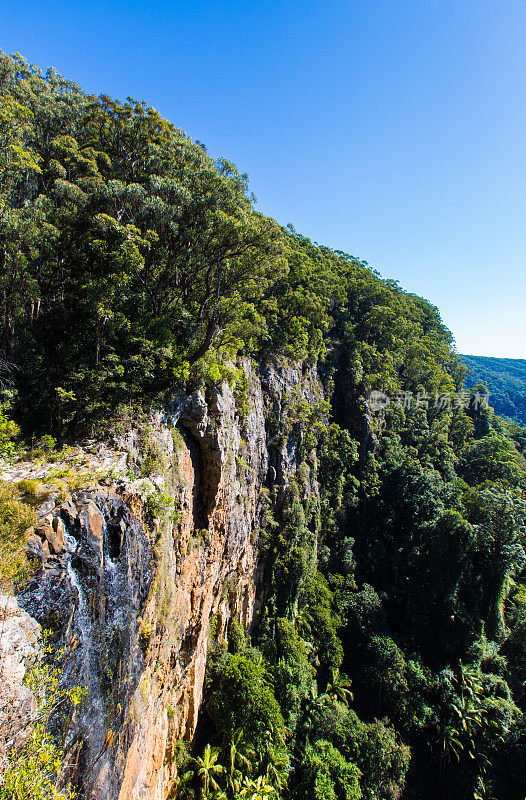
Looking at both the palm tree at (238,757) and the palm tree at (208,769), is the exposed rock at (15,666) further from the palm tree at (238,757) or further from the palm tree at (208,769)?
the palm tree at (238,757)

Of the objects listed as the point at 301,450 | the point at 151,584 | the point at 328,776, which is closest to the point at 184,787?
the point at 328,776

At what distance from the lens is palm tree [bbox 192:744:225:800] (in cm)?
1438

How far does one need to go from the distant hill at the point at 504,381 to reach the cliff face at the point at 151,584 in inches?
3509

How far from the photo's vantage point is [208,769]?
14695mm

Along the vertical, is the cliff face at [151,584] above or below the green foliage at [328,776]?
above

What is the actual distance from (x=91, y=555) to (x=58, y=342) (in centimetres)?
795

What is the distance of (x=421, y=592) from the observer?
92.7 feet

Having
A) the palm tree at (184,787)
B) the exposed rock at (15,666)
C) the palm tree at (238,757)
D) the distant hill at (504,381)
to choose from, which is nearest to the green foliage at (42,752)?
the exposed rock at (15,666)

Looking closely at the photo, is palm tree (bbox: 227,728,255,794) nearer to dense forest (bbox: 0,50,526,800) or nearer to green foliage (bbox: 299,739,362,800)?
dense forest (bbox: 0,50,526,800)

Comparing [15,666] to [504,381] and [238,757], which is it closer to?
[238,757]

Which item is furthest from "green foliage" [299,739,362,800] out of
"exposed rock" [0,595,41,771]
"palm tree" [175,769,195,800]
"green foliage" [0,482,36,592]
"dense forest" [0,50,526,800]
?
"green foliage" [0,482,36,592]

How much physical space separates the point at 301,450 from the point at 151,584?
66.0 ft

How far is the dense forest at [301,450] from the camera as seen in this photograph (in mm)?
11703

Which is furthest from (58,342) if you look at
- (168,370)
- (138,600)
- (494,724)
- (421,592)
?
(494,724)
